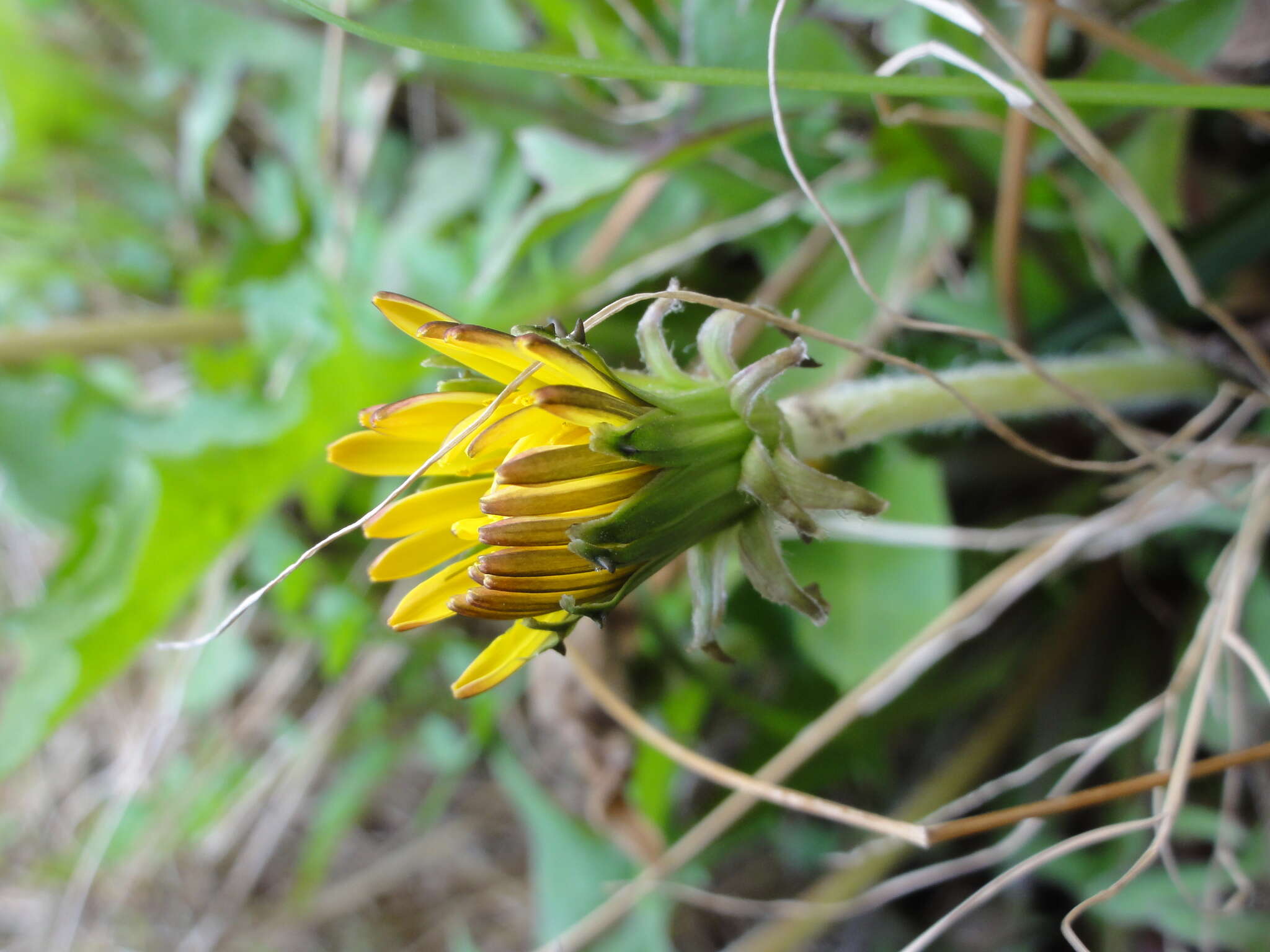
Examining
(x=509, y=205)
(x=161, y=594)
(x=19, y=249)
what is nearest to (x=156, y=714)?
(x=161, y=594)

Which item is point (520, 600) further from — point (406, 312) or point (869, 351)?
point (869, 351)

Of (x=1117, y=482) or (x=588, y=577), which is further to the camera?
(x=1117, y=482)

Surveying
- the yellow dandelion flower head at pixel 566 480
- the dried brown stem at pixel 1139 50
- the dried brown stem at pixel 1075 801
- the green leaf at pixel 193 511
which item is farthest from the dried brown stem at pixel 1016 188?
the green leaf at pixel 193 511

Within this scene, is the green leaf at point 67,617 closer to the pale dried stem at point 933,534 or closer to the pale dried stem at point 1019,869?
the pale dried stem at point 933,534

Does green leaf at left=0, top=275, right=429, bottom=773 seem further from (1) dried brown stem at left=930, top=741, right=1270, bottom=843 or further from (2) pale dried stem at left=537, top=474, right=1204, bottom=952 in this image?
(1) dried brown stem at left=930, top=741, right=1270, bottom=843

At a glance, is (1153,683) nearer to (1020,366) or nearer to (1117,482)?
(1117,482)
